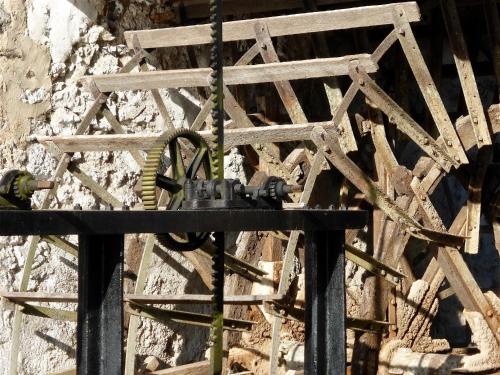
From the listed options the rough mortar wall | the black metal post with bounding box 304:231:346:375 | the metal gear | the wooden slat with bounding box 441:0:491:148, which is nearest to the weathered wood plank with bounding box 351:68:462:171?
the wooden slat with bounding box 441:0:491:148

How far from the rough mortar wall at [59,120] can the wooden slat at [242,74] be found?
385 mm

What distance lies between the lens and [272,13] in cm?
Answer: 823

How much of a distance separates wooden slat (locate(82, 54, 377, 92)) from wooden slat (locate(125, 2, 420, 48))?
31cm

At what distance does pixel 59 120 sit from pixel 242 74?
134 cm

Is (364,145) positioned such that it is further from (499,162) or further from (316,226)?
(316,226)

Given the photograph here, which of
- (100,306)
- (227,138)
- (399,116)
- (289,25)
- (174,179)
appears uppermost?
(289,25)

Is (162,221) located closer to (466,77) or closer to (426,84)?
(426,84)

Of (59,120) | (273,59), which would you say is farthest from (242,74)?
(59,120)

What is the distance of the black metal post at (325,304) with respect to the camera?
8.07ft

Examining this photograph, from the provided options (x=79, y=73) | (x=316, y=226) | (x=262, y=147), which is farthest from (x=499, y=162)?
(x=316, y=226)

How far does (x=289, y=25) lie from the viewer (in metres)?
6.70

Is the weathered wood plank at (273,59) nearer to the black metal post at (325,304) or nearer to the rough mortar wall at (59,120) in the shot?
the rough mortar wall at (59,120)

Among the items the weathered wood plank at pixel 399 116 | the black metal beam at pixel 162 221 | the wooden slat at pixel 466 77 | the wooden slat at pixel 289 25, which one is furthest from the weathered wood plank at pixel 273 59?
the black metal beam at pixel 162 221

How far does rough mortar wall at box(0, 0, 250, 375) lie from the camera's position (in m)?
6.89
